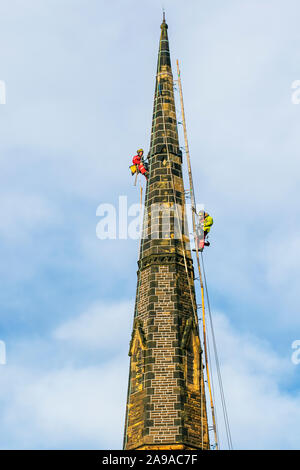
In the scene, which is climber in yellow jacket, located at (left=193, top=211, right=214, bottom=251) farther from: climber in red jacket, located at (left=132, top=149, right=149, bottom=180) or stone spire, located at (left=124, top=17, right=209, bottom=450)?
climber in red jacket, located at (left=132, top=149, right=149, bottom=180)

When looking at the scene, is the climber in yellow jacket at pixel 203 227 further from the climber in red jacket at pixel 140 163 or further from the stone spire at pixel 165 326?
the climber in red jacket at pixel 140 163

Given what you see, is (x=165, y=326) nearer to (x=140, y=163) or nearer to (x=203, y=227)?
(x=203, y=227)

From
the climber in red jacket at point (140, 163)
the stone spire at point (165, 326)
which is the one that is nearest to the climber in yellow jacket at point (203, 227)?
the stone spire at point (165, 326)

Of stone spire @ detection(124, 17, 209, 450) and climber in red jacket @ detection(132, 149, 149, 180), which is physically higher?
climber in red jacket @ detection(132, 149, 149, 180)

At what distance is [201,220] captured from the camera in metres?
43.6

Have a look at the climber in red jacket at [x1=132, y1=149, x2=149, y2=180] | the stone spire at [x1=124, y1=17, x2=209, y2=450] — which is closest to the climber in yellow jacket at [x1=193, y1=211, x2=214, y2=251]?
the stone spire at [x1=124, y1=17, x2=209, y2=450]

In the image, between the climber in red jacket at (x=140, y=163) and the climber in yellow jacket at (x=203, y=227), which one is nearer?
the climber in yellow jacket at (x=203, y=227)

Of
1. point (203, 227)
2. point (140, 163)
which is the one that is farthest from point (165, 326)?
point (140, 163)

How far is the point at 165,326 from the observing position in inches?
1559

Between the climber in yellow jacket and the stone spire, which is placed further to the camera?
the climber in yellow jacket

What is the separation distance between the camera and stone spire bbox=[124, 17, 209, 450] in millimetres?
37031

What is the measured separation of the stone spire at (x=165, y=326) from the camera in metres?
37.0
